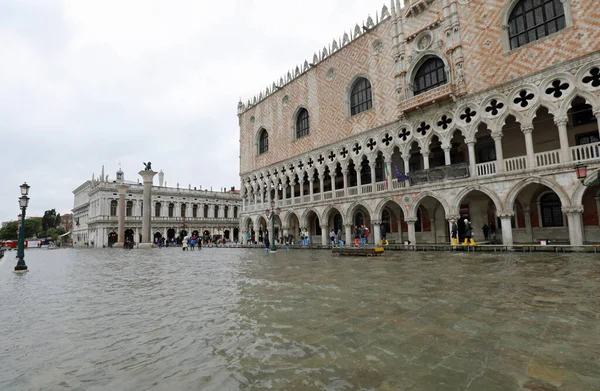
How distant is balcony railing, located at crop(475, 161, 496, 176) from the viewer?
18123mm

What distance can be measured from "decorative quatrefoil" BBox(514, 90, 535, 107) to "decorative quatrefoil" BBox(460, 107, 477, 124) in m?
2.21

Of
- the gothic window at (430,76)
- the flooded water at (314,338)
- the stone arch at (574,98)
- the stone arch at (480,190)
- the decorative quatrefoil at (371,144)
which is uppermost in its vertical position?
the gothic window at (430,76)

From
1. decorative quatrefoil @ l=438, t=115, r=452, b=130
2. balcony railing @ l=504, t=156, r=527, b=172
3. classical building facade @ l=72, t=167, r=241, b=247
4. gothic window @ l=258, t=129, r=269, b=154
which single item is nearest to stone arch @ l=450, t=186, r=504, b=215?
balcony railing @ l=504, t=156, r=527, b=172

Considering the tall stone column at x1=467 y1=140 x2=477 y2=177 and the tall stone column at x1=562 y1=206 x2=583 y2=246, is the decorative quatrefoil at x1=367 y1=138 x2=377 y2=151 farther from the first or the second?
the tall stone column at x1=562 y1=206 x2=583 y2=246

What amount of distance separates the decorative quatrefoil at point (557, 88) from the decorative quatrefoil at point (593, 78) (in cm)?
75

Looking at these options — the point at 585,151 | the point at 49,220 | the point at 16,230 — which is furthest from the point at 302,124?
the point at 16,230

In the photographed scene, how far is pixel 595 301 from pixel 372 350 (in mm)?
4461

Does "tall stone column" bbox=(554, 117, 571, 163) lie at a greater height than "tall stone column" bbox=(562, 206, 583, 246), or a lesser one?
greater

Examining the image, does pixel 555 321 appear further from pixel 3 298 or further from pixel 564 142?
pixel 564 142

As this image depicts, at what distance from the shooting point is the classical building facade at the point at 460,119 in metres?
15.9

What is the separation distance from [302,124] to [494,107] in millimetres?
17744

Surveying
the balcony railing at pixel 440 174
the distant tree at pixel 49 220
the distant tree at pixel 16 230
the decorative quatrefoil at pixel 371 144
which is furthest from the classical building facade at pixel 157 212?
the balcony railing at pixel 440 174

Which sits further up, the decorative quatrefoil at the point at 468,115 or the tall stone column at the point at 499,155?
the decorative quatrefoil at the point at 468,115

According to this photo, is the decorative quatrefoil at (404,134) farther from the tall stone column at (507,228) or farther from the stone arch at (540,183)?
the tall stone column at (507,228)
